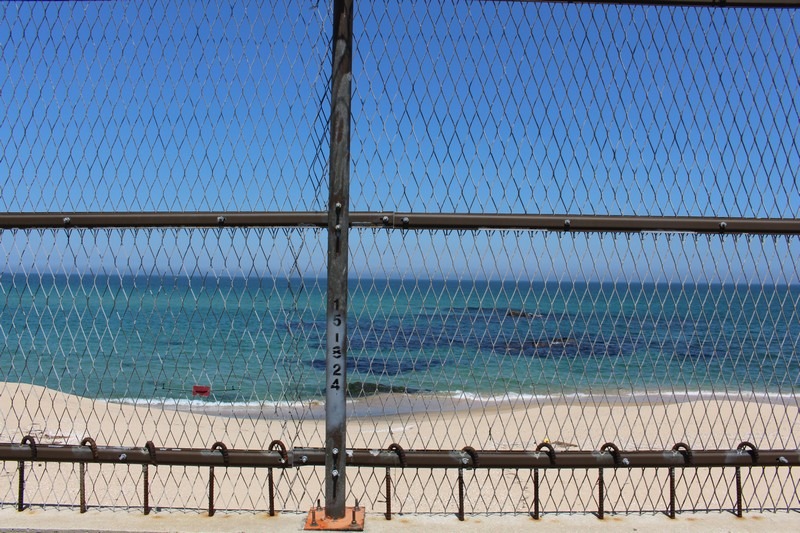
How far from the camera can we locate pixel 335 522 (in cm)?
321

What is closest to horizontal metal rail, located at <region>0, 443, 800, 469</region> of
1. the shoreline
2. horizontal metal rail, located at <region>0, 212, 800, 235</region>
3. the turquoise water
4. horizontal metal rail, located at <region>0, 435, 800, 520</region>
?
horizontal metal rail, located at <region>0, 435, 800, 520</region>

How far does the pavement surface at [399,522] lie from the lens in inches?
129

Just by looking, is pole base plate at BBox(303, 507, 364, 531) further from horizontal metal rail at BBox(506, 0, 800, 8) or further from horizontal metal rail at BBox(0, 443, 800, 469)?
horizontal metal rail at BBox(506, 0, 800, 8)

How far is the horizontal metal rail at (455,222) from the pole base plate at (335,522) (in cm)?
145

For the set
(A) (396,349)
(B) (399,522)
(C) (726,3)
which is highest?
(A) (396,349)

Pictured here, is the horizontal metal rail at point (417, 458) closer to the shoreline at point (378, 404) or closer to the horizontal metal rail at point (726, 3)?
the horizontal metal rail at point (726, 3)

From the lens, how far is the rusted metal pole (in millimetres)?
3141

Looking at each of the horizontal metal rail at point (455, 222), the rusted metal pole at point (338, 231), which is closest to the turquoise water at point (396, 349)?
the rusted metal pole at point (338, 231)

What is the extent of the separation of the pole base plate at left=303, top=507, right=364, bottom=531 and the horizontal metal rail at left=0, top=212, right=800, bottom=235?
145 cm

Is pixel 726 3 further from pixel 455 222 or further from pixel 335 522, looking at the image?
pixel 335 522

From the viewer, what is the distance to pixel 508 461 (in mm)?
3334

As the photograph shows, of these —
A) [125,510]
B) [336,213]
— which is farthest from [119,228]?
[125,510]

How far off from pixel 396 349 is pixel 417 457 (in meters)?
18.6

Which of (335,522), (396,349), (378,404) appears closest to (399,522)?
(335,522)
